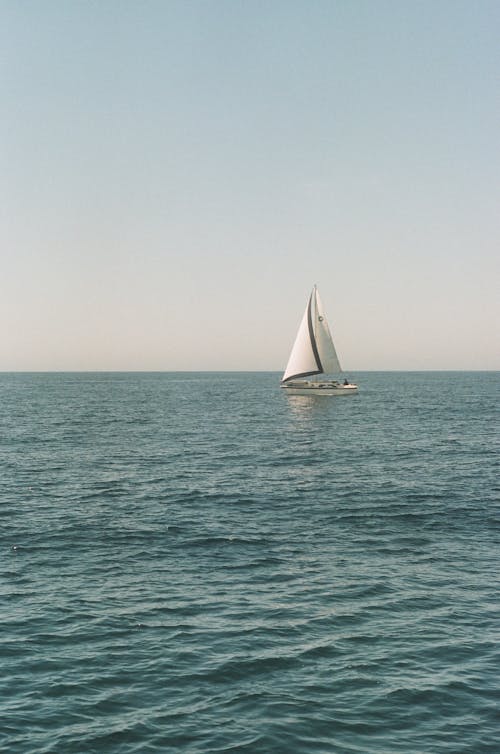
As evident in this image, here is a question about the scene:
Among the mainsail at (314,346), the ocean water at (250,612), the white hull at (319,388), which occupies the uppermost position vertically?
the mainsail at (314,346)

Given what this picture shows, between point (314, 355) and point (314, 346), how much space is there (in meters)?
1.83

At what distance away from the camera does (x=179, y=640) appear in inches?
696

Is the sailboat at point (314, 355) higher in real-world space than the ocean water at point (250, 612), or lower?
higher

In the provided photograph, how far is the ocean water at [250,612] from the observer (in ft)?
45.1

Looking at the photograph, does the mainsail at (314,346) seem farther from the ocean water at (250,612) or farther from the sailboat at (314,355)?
the ocean water at (250,612)

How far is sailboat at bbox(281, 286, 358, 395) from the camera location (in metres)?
120

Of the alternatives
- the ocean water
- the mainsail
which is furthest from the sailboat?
the ocean water

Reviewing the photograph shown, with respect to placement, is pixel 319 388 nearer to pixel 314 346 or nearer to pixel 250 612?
pixel 314 346

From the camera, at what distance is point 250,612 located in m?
19.6

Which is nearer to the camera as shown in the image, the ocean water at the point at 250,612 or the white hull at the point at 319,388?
the ocean water at the point at 250,612

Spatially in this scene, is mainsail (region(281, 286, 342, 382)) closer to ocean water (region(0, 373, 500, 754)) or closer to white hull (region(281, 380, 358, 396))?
white hull (region(281, 380, 358, 396))

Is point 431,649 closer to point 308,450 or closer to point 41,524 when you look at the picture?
point 41,524

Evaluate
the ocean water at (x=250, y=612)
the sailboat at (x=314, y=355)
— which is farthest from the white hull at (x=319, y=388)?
the ocean water at (x=250, y=612)

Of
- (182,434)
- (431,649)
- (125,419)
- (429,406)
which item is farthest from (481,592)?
(429,406)
